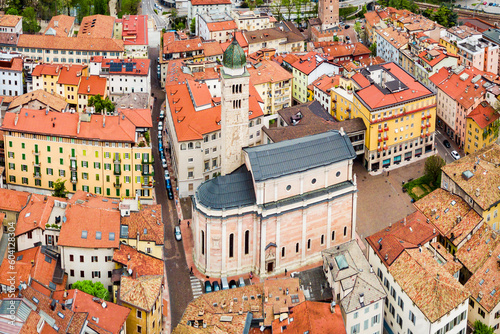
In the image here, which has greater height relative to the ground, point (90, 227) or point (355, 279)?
point (90, 227)

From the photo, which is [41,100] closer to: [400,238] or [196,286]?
[196,286]

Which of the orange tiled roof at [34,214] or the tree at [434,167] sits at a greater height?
the orange tiled roof at [34,214]

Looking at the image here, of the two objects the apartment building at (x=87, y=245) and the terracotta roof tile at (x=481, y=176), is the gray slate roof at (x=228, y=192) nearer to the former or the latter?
the apartment building at (x=87, y=245)

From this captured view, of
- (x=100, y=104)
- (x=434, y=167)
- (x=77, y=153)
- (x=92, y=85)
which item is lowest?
(x=434, y=167)

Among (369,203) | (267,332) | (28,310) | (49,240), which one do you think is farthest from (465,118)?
(28,310)

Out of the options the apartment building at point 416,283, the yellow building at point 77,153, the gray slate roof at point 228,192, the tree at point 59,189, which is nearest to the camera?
the apartment building at point 416,283

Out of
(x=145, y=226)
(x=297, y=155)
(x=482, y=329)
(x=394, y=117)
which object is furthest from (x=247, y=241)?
(x=394, y=117)

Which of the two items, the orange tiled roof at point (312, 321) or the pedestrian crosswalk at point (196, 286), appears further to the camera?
the pedestrian crosswalk at point (196, 286)

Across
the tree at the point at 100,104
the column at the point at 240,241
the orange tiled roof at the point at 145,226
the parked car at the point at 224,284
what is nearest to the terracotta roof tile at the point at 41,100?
the tree at the point at 100,104
